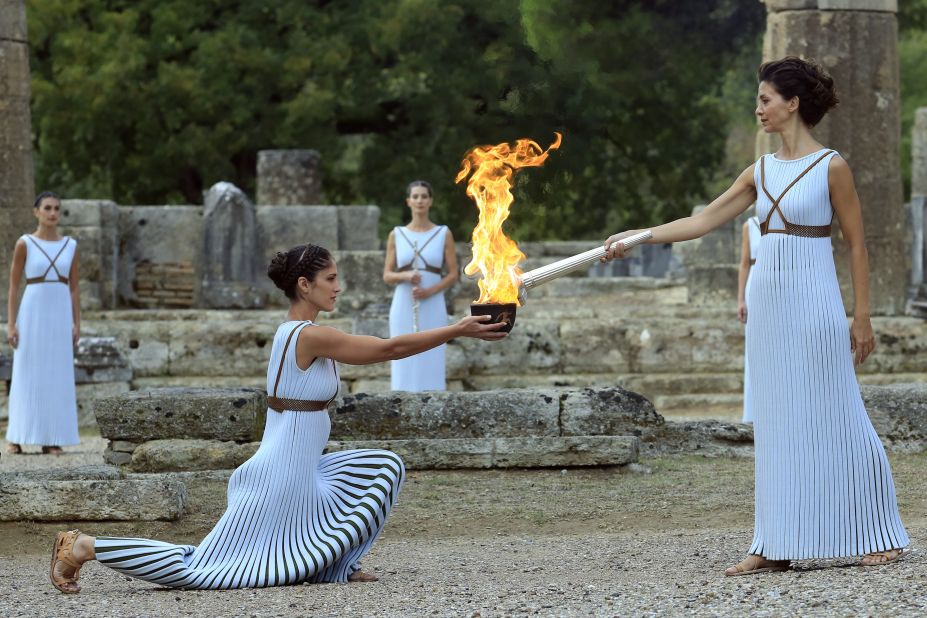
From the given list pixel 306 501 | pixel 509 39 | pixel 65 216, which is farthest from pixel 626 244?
pixel 509 39

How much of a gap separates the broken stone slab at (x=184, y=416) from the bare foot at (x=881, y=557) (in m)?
3.84

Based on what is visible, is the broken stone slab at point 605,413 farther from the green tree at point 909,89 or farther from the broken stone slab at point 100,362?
the green tree at point 909,89

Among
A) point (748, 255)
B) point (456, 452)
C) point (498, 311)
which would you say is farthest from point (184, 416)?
point (748, 255)

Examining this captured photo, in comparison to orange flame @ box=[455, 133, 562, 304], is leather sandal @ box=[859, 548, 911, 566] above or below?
below

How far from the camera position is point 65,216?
15406 millimetres

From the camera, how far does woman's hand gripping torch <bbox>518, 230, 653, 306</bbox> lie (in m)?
5.93

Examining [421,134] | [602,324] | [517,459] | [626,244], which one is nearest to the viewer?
[626,244]

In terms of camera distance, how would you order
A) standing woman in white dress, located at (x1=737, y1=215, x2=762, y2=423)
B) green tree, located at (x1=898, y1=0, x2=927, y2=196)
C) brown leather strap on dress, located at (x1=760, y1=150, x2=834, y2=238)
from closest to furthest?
brown leather strap on dress, located at (x1=760, y1=150, x2=834, y2=238) → standing woman in white dress, located at (x1=737, y1=215, x2=762, y2=423) → green tree, located at (x1=898, y1=0, x2=927, y2=196)

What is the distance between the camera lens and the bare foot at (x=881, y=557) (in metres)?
5.70

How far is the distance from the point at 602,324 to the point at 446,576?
298 inches

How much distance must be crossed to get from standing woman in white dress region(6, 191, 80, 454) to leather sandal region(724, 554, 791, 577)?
6.19 meters

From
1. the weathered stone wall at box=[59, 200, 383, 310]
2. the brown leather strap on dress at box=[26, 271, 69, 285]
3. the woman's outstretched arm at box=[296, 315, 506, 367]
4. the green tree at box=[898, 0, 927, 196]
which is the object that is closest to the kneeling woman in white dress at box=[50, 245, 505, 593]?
the woman's outstretched arm at box=[296, 315, 506, 367]

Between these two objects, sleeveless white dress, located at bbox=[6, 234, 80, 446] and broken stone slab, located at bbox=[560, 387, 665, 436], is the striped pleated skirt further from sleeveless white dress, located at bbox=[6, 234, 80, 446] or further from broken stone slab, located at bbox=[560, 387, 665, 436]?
sleeveless white dress, located at bbox=[6, 234, 80, 446]

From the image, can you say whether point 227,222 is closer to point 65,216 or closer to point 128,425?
point 65,216
